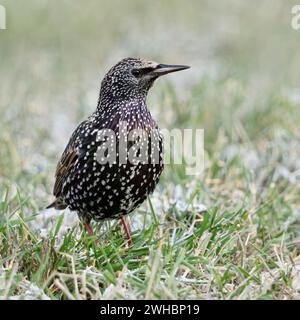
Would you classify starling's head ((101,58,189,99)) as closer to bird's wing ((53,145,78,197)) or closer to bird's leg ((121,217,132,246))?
bird's wing ((53,145,78,197))

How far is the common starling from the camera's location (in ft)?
16.9

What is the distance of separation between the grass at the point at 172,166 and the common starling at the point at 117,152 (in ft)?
0.68

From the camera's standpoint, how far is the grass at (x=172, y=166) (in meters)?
4.57

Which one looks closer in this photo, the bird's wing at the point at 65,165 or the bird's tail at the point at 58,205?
the bird's wing at the point at 65,165

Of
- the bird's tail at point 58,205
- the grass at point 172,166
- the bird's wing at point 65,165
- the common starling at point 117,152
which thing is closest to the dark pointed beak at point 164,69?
the common starling at point 117,152

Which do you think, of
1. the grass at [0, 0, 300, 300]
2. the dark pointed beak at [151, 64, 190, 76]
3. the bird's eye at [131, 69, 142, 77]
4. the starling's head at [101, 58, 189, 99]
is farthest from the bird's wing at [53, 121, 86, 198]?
the dark pointed beak at [151, 64, 190, 76]

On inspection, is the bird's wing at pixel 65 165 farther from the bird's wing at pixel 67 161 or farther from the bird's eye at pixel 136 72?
the bird's eye at pixel 136 72

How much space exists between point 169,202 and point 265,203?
2.40 ft

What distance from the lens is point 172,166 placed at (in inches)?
265

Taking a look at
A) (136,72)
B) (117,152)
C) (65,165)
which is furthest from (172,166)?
→ (117,152)

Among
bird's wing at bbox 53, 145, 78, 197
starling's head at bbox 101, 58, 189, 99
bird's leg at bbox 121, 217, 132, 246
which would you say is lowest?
bird's leg at bbox 121, 217, 132, 246

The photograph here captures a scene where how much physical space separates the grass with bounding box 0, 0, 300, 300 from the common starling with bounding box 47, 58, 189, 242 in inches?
8.1

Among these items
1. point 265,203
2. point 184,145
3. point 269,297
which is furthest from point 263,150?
point 269,297

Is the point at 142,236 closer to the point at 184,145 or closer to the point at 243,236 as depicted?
the point at 243,236
